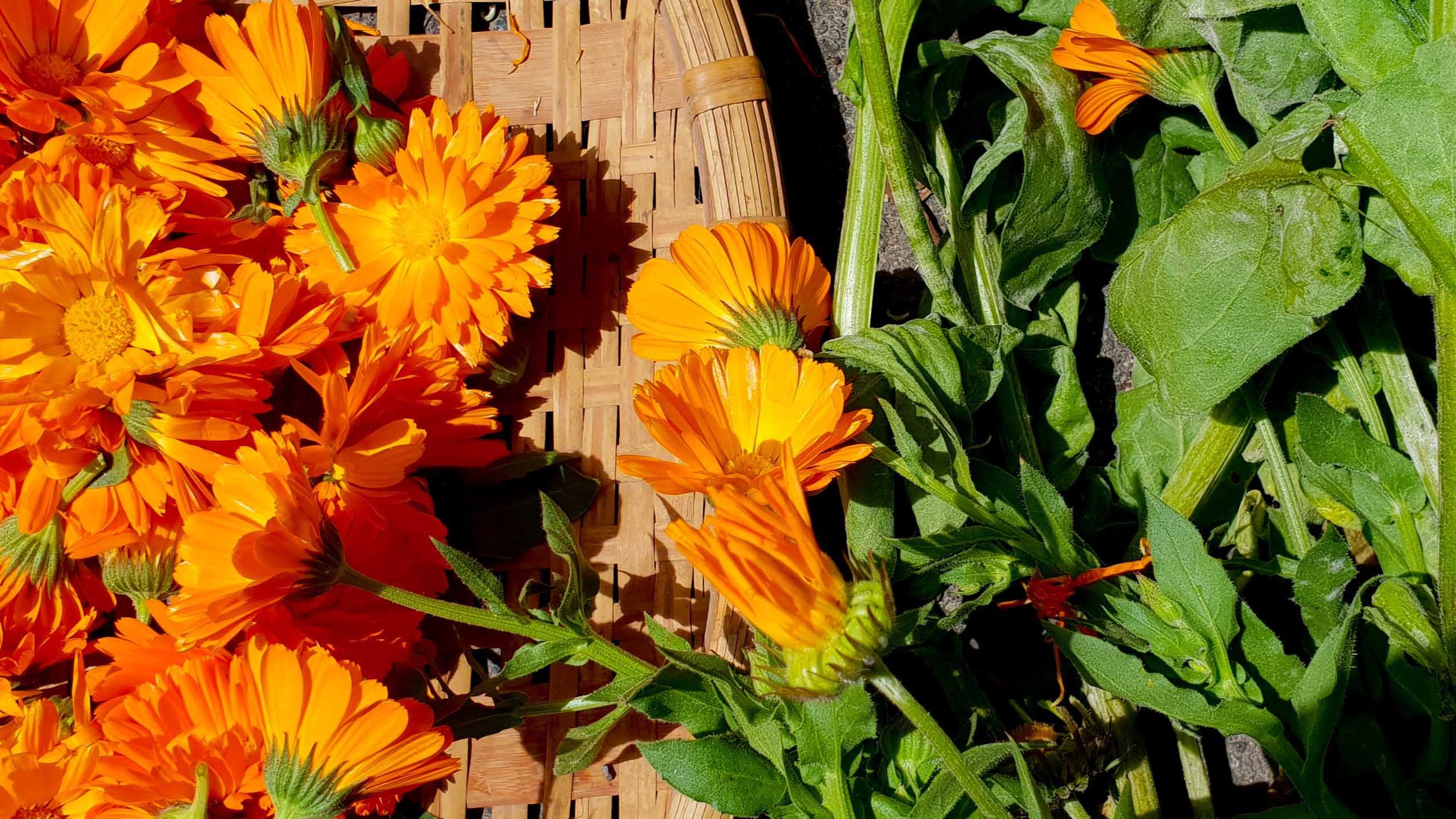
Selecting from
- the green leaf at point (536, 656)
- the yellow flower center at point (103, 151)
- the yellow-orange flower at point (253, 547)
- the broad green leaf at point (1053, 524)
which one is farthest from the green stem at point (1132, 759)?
the yellow flower center at point (103, 151)

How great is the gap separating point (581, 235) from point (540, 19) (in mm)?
172

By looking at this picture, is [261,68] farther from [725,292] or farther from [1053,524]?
[1053,524]

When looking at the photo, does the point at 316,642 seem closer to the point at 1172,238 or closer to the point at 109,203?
the point at 109,203

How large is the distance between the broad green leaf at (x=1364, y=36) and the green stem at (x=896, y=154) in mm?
216

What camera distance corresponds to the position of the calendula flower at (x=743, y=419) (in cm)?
55

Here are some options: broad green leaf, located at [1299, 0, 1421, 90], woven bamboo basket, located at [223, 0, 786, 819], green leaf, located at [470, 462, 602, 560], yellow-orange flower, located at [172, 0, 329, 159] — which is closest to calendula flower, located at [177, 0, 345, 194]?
yellow-orange flower, located at [172, 0, 329, 159]

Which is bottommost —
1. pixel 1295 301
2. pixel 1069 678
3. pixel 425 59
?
pixel 1069 678

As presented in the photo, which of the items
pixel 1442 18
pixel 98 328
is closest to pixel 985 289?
pixel 1442 18

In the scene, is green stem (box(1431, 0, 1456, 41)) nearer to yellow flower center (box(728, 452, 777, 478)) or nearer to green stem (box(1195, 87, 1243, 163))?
green stem (box(1195, 87, 1243, 163))

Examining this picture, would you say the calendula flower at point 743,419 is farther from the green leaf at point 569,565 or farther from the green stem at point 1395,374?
the green stem at point 1395,374

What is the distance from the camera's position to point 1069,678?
0.77m

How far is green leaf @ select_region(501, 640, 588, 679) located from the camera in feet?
1.81

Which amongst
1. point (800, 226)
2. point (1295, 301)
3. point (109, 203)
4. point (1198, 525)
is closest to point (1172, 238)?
point (1295, 301)

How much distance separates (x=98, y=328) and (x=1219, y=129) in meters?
0.65
